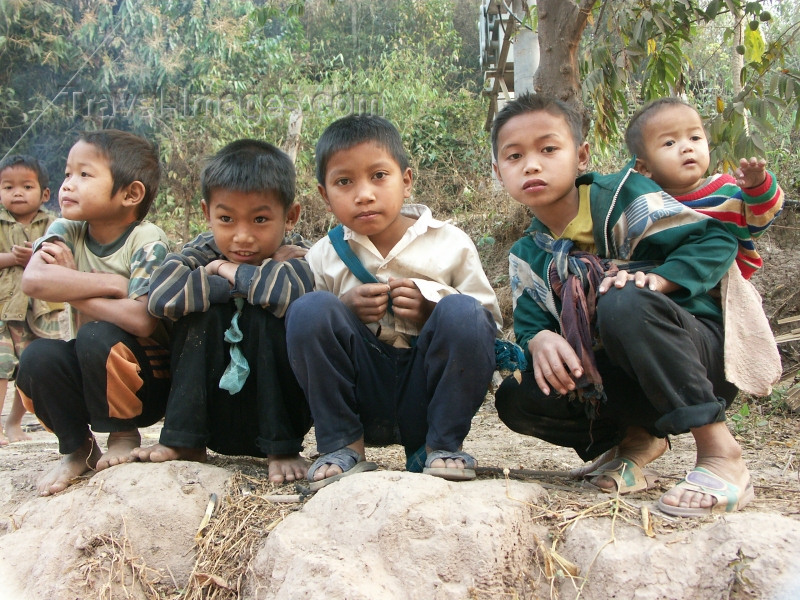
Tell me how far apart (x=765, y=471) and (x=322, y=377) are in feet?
5.54

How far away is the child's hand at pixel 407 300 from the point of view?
2395mm

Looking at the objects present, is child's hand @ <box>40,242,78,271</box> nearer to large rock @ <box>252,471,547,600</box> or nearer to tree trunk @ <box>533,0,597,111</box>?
large rock @ <box>252,471,547,600</box>

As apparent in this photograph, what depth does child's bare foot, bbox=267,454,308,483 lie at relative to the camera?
7.98 feet

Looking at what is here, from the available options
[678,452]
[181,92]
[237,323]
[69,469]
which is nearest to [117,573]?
[69,469]

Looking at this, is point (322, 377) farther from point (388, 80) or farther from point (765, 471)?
point (388, 80)

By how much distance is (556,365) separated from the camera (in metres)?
2.16

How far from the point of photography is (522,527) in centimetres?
189

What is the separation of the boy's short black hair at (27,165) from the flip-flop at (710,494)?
4486mm

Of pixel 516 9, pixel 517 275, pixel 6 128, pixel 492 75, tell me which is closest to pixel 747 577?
pixel 517 275

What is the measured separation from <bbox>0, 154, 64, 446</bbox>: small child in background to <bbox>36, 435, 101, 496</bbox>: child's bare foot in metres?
2.21

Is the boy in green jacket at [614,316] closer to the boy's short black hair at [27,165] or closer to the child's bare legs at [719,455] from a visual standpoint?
the child's bare legs at [719,455]

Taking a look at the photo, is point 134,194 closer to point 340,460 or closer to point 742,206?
point 340,460

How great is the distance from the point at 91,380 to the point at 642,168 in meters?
2.09

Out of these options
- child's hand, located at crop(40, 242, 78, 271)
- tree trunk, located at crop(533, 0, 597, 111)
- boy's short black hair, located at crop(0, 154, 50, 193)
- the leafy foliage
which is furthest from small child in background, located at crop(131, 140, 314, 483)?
the leafy foliage
